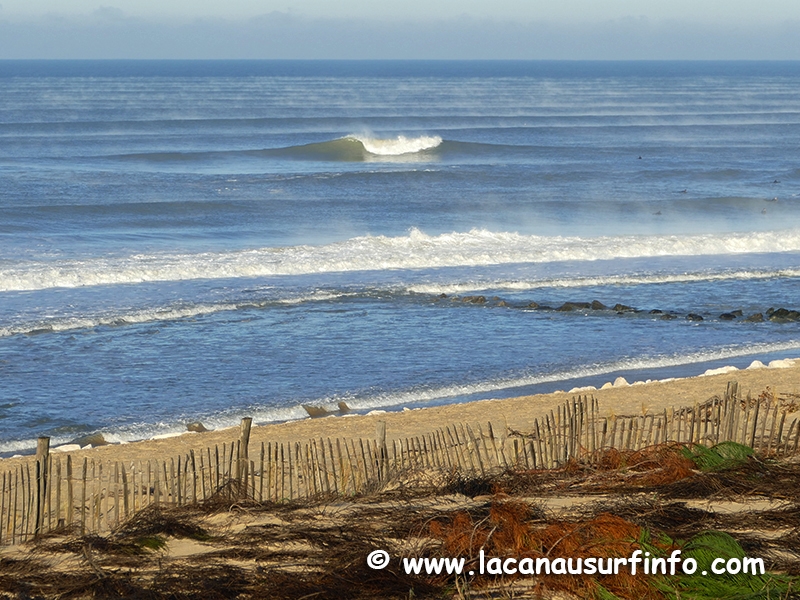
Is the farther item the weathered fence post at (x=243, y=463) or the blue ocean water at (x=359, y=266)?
the blue ocean water at (x=359, y=266)

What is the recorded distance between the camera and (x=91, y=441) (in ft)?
40.2

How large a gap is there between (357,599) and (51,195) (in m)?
31.7

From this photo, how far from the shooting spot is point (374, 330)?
59.6 ft

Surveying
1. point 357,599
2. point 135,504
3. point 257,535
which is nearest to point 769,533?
point 357,599

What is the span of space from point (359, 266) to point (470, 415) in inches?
499

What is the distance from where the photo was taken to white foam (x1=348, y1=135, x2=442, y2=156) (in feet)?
182

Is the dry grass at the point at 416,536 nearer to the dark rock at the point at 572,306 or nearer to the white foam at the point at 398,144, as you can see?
the dark rock at the point at 572,306

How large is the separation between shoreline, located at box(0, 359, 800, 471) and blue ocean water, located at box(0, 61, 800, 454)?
0.91m

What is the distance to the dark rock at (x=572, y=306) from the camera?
20.0 m

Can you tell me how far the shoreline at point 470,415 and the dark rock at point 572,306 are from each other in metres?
5.75

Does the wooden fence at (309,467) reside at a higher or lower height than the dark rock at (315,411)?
higher
